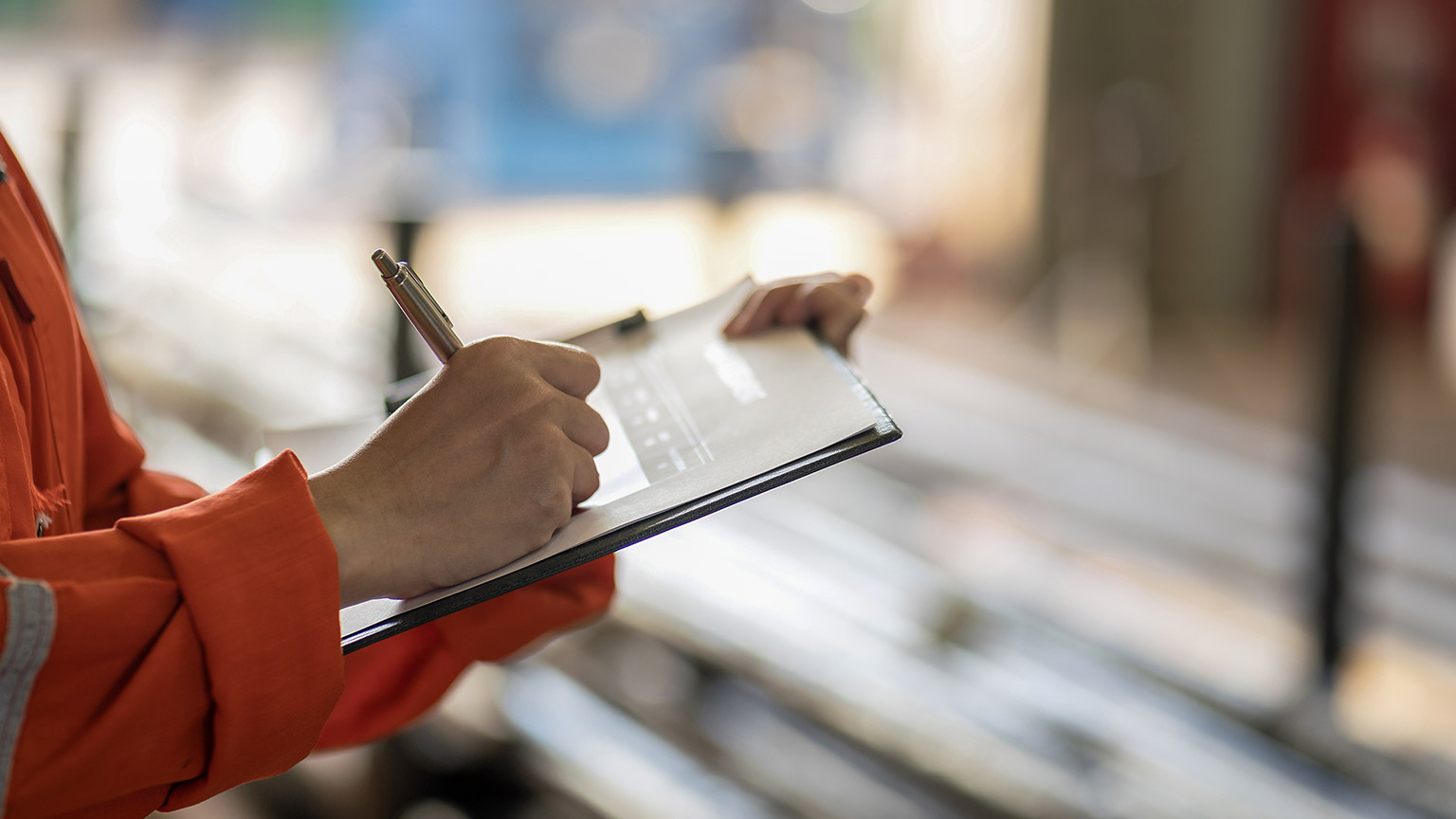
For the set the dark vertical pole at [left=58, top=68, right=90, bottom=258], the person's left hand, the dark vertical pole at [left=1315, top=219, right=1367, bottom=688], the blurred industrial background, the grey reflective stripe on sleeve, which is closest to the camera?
the grey reflective stripe on sleeve

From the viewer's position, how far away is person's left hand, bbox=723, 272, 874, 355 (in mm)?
767

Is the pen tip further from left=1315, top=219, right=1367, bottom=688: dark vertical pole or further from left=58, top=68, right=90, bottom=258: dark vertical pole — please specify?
left=58, top=68, right=90, bottom=258: dark vertical pole

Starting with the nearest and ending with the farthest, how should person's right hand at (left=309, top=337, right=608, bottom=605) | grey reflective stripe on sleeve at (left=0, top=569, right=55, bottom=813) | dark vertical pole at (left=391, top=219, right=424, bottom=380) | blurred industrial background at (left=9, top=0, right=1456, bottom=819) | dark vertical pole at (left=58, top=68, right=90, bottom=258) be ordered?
grey reflective stripe on sleeve at (left=0, top=569, right=55, bottom=813), person's right hand at (left=309, top=337, right=608, bottom=605), blurred industrial background at (left=9, top=0, right=1456, bottom=819), dark vertical pole at (left=391, top=219, right=424, bottom=380), dark vertical pole at (left=58, top=68, right=90, bottom=258)

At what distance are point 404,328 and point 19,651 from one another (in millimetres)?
1859

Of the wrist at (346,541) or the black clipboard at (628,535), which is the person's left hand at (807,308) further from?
the wrist at (346,541)

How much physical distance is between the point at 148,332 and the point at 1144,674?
10.4 feet

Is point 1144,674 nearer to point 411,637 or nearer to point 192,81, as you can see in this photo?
point 411,637

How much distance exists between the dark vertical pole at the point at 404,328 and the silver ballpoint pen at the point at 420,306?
5.14 feet

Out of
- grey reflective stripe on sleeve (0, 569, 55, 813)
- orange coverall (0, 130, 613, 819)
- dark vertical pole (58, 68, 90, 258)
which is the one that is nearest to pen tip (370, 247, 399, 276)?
orange coverall (0, 130, 613, 819)

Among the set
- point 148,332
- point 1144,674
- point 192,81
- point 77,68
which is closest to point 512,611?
point 1144,674

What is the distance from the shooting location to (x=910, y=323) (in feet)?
18.7

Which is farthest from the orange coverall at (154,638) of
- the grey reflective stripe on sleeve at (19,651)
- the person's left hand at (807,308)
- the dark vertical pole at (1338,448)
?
the dark vertical pole at (1338,448)

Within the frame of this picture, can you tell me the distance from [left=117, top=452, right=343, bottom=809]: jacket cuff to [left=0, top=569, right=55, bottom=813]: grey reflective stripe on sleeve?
0.16ft

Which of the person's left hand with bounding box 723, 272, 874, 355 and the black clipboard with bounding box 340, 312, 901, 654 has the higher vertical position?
the person's left hand with bounding box 723, 272, 874, 355
